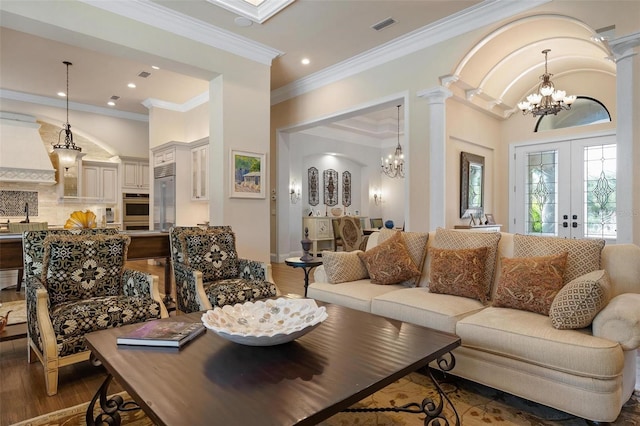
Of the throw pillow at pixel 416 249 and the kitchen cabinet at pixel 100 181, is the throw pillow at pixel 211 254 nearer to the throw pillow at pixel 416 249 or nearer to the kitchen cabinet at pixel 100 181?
the throw pillow at pixel 416 249

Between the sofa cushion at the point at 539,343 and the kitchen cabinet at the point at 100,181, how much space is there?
8.07 meters

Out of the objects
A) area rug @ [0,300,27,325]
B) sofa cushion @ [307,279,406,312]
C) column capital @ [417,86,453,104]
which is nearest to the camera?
sofa cushion @ [307,279,406,312]

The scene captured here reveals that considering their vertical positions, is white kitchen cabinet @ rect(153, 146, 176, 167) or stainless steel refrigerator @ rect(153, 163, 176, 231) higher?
white kitchen cabinet @ rect(153, 146, 176, 167)

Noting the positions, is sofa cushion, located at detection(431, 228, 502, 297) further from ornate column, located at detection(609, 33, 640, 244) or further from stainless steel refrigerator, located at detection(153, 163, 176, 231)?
stainless steel refrigerator, located at detection(153, 163, 176, 231)

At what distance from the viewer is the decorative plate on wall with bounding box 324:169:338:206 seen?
9.91 metres

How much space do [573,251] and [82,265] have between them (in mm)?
3482

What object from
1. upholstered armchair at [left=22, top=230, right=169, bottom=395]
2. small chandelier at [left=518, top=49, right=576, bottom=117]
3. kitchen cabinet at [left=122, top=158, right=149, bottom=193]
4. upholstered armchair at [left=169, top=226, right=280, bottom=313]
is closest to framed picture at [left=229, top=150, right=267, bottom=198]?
upholstered armchair at [left=169, top=226, right=280, bottom=313]

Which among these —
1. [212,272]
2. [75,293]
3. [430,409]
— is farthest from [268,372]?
[212,272]

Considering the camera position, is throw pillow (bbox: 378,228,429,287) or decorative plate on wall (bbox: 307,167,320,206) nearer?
throw pillow (bbox: 378,228,429,287)

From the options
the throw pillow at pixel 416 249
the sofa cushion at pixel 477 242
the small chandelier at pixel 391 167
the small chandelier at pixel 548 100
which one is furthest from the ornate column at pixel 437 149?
the small chandelier at pixel 391 167

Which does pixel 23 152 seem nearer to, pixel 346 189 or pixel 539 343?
pixel 346 189

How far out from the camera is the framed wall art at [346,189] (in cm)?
1038

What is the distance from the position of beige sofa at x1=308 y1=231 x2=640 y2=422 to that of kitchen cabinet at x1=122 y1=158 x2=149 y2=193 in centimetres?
749

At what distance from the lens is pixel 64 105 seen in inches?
293
